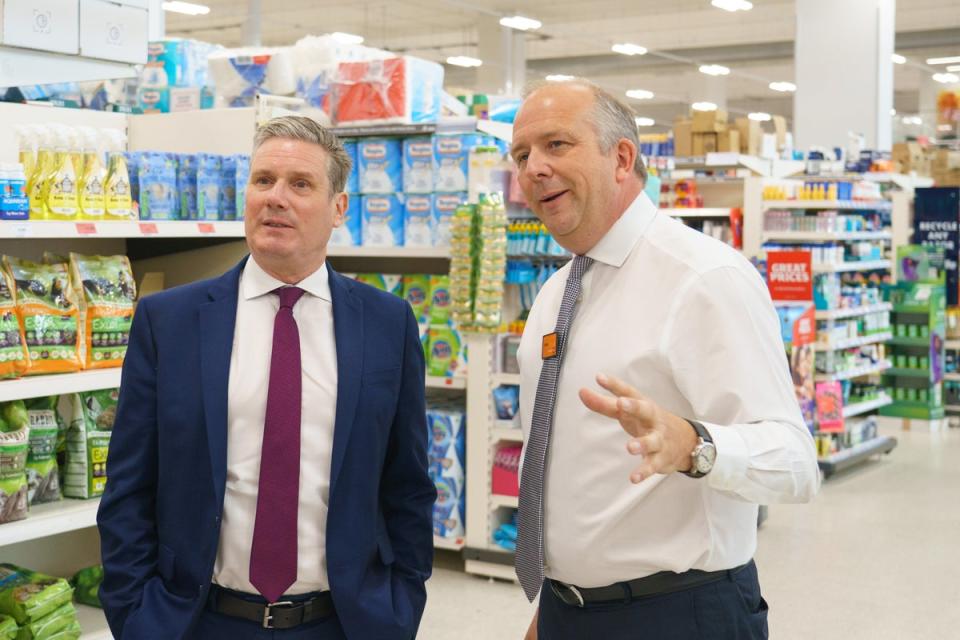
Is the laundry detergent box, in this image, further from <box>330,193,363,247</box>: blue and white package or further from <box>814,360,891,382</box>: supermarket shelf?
<box>814,360,891,382</box>: supermarket shelf

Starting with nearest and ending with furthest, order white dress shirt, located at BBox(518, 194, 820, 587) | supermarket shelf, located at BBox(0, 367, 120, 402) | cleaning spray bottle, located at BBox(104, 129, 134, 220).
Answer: white dress shirt, located at BBox(518, 194, 820, 587) < supermarket shelf, located at BBox(0, 367, 120, 402) < cleaning spray bottle, located at BBox(104, 129, 134, 220)

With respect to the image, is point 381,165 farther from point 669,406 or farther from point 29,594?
point 669,406

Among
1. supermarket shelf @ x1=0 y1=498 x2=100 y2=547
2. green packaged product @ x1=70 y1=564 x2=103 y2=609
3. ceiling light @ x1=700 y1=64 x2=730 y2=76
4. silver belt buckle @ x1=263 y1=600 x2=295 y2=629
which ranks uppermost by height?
ceiling light @ x1=700 y1=64 x2=730 y2=76

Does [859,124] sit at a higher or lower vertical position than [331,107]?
higher

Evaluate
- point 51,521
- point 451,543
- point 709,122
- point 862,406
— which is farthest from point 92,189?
point 709,122

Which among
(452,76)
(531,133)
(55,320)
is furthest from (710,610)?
(452,76)

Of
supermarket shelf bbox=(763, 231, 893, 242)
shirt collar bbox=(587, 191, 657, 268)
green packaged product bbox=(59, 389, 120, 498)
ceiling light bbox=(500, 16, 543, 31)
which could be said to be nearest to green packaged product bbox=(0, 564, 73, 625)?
green packaged product bbox=(59, 389, 120, 498)

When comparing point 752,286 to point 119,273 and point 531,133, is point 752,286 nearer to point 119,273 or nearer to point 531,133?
point 531,133

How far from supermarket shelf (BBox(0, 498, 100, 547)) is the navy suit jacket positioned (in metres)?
1.01

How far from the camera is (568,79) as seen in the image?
6.81 ft

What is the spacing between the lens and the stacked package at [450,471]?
5.65m

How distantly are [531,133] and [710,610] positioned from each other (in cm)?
92

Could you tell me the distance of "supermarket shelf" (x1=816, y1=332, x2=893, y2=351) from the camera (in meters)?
8.11

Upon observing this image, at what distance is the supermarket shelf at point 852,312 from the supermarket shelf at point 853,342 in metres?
0.19
